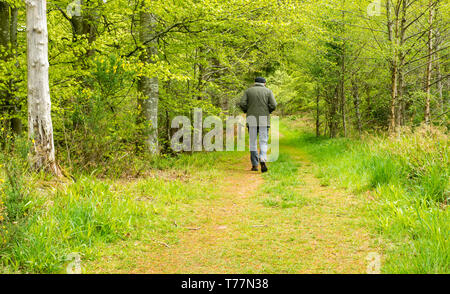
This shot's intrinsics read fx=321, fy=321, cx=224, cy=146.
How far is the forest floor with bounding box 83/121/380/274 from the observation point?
3189 millimetres

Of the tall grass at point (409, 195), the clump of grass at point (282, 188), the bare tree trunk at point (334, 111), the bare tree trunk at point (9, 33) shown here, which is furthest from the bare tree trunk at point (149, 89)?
the bare tree trunk at point (334, 111)

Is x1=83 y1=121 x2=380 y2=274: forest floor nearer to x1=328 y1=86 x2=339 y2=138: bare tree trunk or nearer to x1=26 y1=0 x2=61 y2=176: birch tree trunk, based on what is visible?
x1=26 y1=0 x2=61 y2=176: birch tree trunk

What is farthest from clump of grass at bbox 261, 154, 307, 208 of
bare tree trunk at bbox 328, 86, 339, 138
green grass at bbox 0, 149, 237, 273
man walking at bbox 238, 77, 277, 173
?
bare tree trunk at bbox 328, 86, 339, 138

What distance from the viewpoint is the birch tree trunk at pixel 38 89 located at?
491 centimetres

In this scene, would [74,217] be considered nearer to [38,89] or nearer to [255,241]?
[255,241]

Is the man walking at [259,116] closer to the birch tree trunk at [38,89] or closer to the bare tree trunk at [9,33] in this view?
the birch tree trunk at [38,89]

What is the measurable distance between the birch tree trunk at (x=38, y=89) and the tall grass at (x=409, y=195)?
4908mm

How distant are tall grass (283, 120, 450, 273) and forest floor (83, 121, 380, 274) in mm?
268

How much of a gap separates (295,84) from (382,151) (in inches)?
468

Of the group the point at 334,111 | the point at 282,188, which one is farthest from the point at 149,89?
the point at 334,111

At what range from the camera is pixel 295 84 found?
725 inches

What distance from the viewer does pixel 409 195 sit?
469 centimetres

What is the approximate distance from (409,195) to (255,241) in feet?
8.29

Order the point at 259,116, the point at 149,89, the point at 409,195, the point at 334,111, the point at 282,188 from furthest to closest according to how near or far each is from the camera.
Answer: the point at 334,111
the point at 259,116
the point at 149,89
the point at 282,188
the point at 409,195
